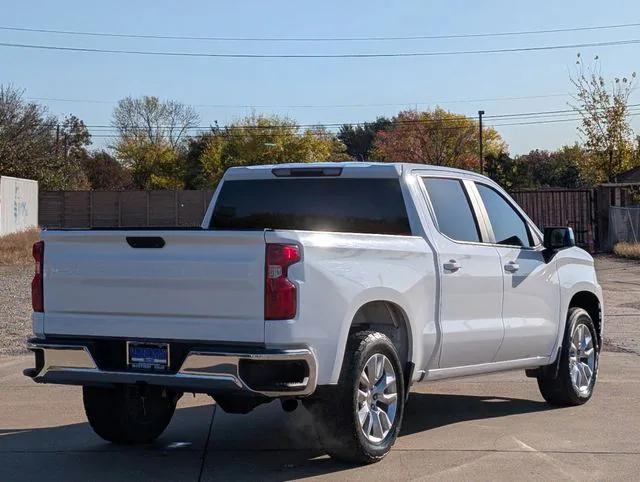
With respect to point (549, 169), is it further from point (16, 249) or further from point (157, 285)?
point (157, 285)

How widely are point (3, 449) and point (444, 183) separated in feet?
12.7

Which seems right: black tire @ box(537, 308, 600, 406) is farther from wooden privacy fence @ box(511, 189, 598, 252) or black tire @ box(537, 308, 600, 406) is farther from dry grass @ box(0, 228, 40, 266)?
wooden privacy fence @ box(511, 189, 598, 252)

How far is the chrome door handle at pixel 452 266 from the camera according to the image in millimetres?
7512

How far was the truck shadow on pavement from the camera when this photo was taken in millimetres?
6719

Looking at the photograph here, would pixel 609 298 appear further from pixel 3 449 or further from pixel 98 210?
pixel 98 210

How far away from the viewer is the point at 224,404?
22.8ft

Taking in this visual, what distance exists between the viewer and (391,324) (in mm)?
7215

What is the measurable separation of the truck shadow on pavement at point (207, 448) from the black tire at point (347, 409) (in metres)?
0.18

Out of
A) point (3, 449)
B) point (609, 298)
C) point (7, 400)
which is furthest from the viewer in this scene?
point (609, 298)

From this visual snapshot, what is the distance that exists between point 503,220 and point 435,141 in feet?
230

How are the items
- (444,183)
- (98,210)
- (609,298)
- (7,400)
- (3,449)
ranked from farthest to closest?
1. (98,210)
2. (609,298)
3. (7,400)
4. (444,183)
5. (3,449)

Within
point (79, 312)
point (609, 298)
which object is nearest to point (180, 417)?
point (79, 312)

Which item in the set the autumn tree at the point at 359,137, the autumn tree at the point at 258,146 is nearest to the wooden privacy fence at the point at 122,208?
the autumn tree at the point at 258,146

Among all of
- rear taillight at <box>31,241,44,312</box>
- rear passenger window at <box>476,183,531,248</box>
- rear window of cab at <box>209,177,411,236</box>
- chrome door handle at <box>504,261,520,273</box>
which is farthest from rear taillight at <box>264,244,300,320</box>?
rear passenger window at <box>476,183,531,248</box>
